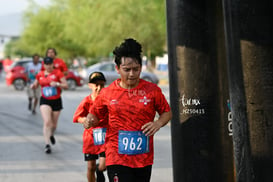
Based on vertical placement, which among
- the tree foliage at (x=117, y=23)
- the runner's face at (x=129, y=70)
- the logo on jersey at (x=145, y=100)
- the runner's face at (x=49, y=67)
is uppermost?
the tree foliage at (x=117, y=23)

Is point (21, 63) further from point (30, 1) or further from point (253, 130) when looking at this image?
point (30, 1)

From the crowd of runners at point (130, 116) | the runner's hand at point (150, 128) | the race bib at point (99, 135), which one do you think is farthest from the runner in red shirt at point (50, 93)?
the runner's hand at point (150, 128)

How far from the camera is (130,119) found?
5.34 meters

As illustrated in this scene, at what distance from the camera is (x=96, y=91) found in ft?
24.0

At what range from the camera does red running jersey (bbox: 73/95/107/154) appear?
7.13 meters

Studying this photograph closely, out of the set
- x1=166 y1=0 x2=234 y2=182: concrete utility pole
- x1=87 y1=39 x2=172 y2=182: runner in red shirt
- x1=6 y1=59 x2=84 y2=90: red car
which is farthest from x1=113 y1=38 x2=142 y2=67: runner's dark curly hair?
x1=6 y1=59 x2=84 y2=90: red car

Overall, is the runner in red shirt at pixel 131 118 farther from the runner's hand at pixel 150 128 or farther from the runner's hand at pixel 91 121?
the runner's hand at pixel 91 121

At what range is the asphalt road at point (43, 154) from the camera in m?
9.39

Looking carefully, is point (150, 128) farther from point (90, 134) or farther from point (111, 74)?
point (111, 74)

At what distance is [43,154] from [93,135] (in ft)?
Answer: 14.8

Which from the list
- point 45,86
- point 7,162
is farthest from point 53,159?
point 45,86

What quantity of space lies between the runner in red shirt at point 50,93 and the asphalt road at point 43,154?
1.87 ft

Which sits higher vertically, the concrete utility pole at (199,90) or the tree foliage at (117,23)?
the tree foliage at (117,23)

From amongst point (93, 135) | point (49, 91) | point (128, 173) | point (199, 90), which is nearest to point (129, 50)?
point (128, 173)
